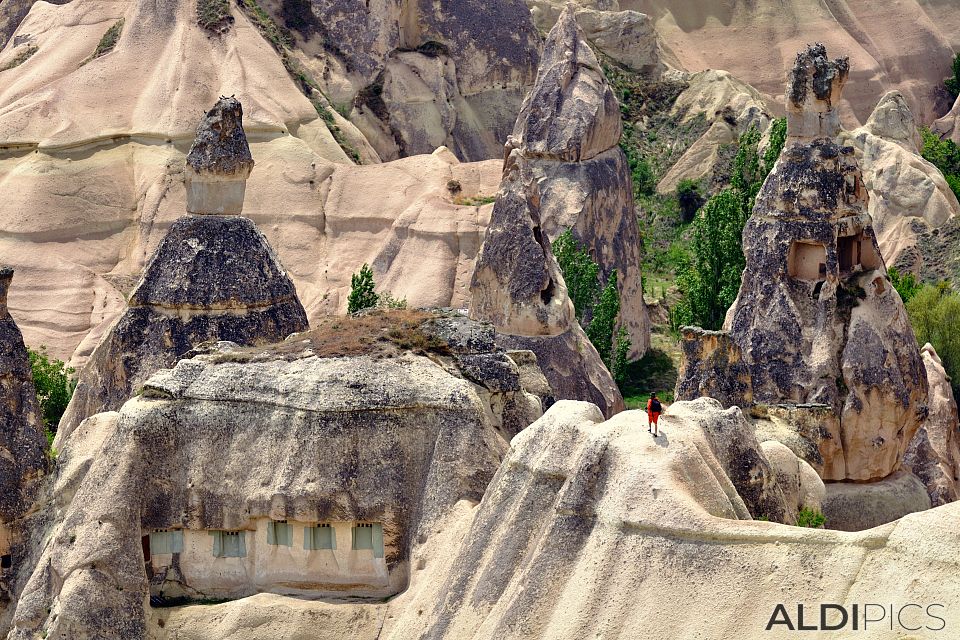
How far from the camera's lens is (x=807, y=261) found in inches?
1228

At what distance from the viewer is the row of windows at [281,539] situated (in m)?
21.6

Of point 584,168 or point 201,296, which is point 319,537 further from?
point 584,168

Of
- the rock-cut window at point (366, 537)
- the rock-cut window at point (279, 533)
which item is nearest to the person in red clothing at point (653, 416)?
the rock-cut window at point (366, 537)

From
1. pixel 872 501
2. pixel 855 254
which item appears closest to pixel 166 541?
pixel 872 501

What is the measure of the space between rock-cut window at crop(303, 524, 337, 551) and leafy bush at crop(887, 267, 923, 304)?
3161 cm

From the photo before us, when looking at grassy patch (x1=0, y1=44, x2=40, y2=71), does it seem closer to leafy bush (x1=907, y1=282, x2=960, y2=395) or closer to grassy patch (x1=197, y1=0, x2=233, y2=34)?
grassy patch (x1=197, y1=0, x2=233, y2=34)

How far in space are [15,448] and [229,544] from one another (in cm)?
359

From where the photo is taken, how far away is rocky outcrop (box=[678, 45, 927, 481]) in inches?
1212

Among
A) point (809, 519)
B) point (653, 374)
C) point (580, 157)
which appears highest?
point (809, 519)

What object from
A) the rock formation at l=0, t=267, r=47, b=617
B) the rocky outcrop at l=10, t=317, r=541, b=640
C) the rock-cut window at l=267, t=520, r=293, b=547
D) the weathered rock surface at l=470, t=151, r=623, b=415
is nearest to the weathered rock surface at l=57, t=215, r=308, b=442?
the rock formation at l=0, t=267, r=47, b=617

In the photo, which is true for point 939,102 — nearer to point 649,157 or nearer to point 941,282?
point 649,157

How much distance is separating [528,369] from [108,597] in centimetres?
698

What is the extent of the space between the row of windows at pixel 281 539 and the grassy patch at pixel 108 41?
4007cm

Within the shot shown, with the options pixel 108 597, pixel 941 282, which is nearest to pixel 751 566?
pixel 108 597
